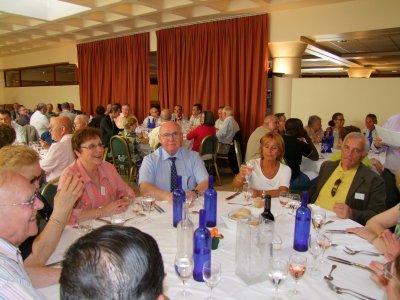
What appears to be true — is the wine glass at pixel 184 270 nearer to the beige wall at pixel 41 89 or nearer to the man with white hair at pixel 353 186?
the man with white hair at pixel 353 186

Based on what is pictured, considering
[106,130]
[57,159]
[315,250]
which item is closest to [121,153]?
[106,130]

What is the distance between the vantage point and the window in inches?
459

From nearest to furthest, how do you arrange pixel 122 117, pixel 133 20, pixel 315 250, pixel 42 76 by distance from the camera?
pixel 315 250
pixel 133 20
pixel 122 117
pixel 42 76

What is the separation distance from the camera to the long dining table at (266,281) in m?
1.30

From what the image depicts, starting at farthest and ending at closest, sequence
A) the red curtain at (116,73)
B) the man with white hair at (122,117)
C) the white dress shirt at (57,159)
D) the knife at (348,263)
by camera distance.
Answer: the red curtain at (116,73) < the man with white hair at (122,117) < the white dress shirt at (57,159) < the knife at (348,263)

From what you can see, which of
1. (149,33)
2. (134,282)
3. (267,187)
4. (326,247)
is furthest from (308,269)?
(149,33)

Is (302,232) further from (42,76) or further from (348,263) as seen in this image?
(42,76)

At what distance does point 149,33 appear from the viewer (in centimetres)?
864

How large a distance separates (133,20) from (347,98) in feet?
16.4

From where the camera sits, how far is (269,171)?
286 cm

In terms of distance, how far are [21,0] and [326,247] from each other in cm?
746

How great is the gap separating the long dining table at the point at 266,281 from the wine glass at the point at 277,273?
51 mm

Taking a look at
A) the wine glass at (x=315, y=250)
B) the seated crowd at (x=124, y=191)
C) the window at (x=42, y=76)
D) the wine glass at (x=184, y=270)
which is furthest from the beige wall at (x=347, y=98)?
the window at (x=42, y=76)

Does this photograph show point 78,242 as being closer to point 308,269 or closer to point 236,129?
point 308,269
